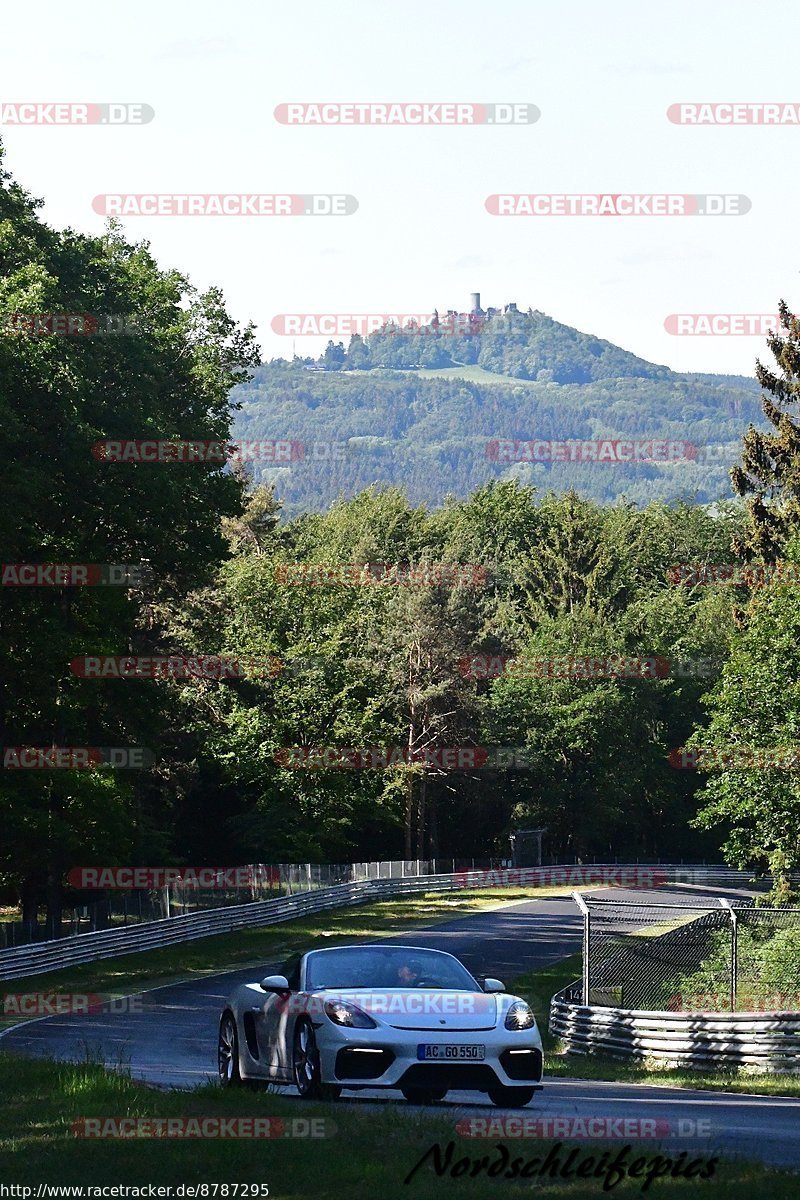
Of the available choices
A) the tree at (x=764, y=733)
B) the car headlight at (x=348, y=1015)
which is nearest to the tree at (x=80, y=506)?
the tree at (x=764, y=733)

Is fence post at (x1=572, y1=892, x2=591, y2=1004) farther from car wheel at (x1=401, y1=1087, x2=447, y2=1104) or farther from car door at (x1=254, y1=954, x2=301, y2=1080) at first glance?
car wheel at (x1=401, y1=1087, x2=447, y2=1104)

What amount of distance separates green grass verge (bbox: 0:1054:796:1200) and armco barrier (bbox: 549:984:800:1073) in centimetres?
789

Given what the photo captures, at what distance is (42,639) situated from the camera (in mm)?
37500

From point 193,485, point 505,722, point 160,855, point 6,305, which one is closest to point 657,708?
point 505,722

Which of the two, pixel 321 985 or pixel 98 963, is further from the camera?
pixel 98 963

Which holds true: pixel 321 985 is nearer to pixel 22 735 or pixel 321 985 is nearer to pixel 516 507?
pixel 22 735

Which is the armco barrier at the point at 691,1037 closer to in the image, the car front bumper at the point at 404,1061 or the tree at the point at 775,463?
the car front bumper at the point at 404,1061

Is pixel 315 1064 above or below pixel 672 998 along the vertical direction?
above

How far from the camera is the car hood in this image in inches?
483

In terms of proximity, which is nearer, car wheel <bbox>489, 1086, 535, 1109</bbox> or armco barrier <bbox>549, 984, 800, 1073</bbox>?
car wheel <bbox>489, 1086, 535, 1109</bbox>

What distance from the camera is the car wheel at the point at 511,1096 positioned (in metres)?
12.5

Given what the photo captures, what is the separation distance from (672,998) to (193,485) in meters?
20.1

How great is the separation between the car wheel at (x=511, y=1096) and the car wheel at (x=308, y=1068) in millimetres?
1223

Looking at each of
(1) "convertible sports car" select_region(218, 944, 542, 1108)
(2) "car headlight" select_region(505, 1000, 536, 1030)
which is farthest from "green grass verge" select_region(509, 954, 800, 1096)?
(1) "convertible sports car" select_region(218, 944, 542, 1108)
